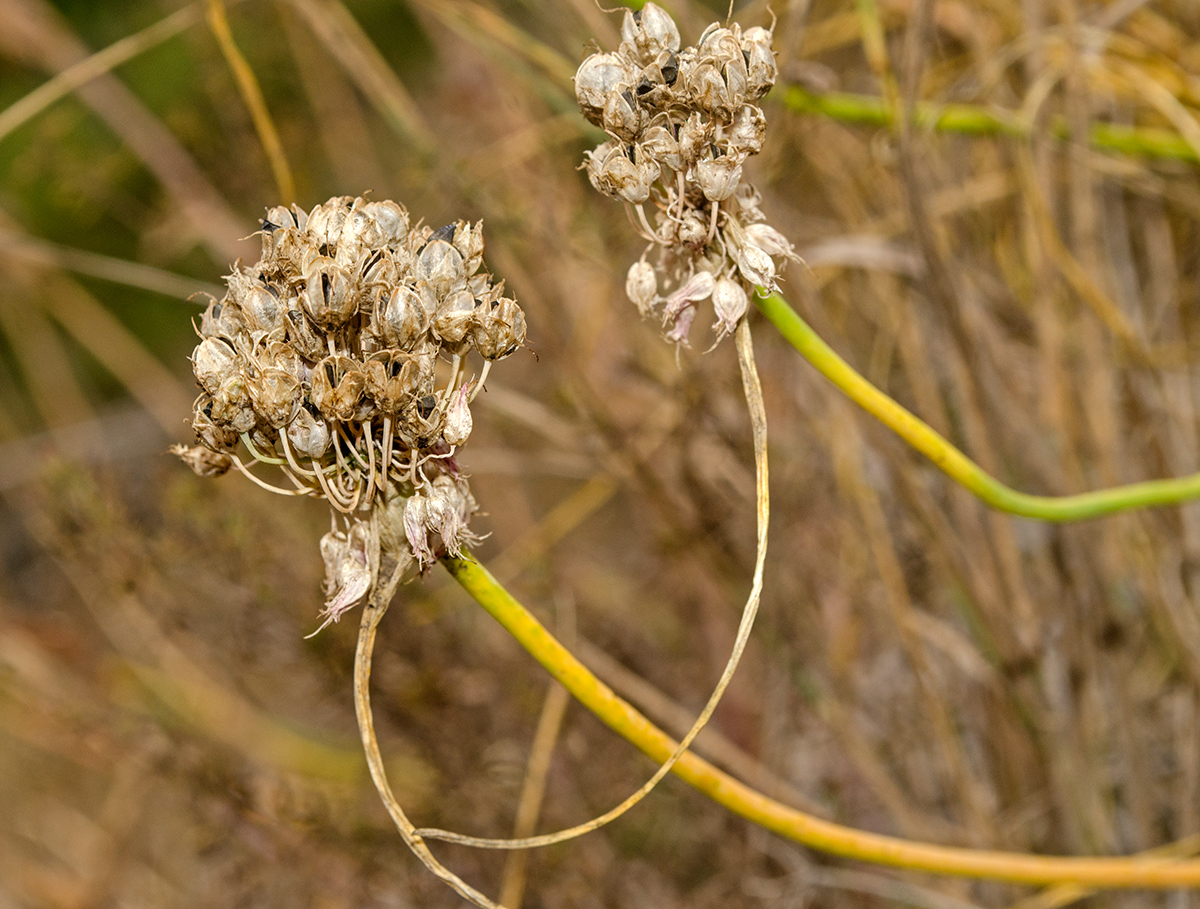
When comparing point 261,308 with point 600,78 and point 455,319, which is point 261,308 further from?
point 600,78

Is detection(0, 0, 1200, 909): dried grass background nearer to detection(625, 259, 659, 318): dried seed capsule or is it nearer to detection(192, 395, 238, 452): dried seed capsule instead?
detection(625, 259, 659, 318): dried seed capsule

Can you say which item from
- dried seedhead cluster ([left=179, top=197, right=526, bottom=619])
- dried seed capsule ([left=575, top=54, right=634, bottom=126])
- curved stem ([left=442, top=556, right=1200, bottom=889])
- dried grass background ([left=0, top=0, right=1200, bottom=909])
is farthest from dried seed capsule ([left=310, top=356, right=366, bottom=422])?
dried grass background ([left=0, top=0, right=1200, bottom=909])

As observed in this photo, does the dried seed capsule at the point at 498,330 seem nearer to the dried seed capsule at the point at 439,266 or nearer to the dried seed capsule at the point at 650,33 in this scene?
the dried seed capsule at the point at 439,266

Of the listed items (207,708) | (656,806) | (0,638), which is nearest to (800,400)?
(656,806)

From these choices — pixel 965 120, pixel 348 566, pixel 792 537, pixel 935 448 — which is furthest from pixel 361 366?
pixel 792 537

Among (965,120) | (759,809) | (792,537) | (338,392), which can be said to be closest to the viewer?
(338,392)

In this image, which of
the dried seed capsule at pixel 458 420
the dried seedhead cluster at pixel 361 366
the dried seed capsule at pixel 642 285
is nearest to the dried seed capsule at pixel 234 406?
the dried seedhead cluster at pixel 361 366
